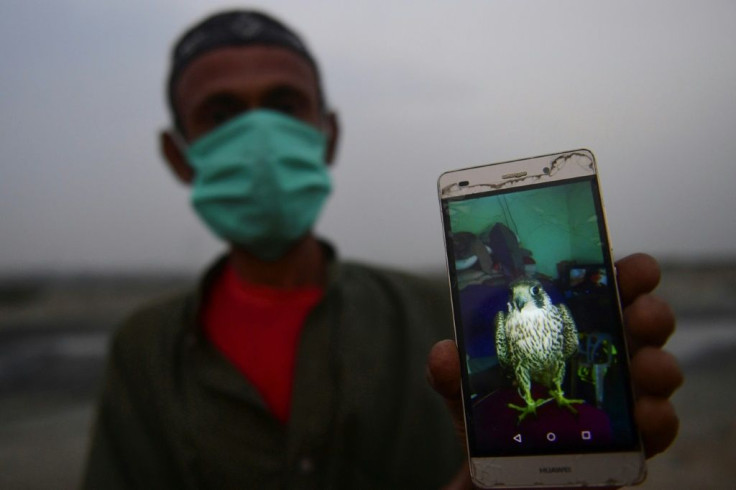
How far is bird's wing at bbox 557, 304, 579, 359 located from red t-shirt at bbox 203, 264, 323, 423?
735 millimetres

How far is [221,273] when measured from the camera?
1449 mm

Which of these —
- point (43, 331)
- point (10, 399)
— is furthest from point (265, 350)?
point (43, 331)

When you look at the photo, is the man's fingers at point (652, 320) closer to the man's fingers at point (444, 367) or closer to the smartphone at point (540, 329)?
the smartphone at point (540, 329)

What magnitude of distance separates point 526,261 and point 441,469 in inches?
25.4

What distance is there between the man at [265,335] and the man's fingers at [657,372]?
63cm

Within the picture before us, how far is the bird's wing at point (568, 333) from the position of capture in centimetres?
67

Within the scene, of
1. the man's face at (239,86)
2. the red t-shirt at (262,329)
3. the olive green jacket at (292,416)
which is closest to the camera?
the olive green jacket at (292,416)

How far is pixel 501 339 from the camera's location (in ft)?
2.29

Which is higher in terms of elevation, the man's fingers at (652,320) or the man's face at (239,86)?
the man's face at (239,86)

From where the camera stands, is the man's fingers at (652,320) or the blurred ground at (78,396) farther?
the blurred ground at (78,396)

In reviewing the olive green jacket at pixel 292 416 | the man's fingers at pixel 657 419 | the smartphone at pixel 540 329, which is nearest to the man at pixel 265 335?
the olive green jacket at pixel 292 416

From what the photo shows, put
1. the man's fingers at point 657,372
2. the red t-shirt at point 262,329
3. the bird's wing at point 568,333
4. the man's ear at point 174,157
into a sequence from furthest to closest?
1. the man's ear at point 174,157
2. the red t-shirt at point 262,329
3. the bird's wing at point 568,333
4. the man's fingers at point 657,372

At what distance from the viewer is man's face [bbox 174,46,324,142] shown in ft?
4.48

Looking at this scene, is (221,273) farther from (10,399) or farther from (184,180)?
(10,399)
